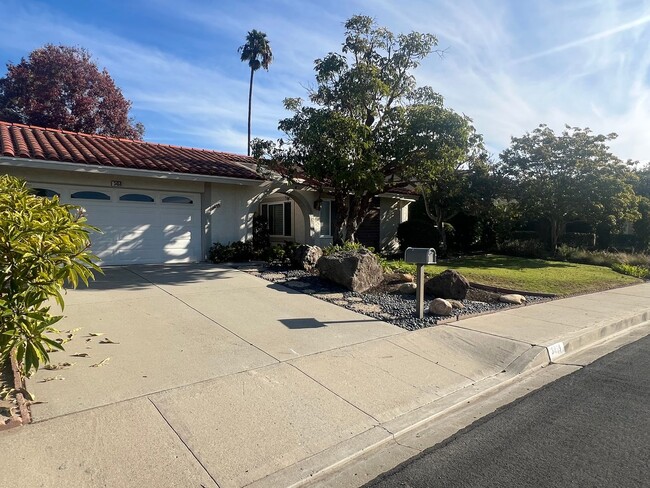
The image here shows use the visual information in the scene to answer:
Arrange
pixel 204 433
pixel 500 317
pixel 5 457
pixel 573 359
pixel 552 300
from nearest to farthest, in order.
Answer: pixel 5 457, pixel 204 433, pixel 573 359, pixel 500 317, pixel 552 300

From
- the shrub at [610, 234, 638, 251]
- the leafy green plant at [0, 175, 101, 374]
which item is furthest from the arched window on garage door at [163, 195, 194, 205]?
the shrub at [610, 234, 638, 251]

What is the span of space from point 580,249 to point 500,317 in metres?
15.4

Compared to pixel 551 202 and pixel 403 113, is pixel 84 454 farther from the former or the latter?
pixel 551 202

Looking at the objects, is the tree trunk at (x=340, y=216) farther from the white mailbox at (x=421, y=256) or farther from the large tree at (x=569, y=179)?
the large tree at (x=569, y=179)

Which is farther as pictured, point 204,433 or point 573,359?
point 573,359

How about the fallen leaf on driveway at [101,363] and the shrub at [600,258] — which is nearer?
the fallen leaf on driveway at [101,363]

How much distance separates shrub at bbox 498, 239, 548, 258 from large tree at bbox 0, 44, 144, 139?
83.7 ft

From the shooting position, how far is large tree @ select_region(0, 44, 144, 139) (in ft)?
82.5

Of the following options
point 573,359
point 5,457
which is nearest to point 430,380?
point 573,359

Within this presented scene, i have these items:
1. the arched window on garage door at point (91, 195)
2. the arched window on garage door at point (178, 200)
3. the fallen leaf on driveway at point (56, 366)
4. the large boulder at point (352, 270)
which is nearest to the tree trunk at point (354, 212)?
the large boulder at point (352, 270)

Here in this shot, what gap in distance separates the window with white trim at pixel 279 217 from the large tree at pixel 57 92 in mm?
15636

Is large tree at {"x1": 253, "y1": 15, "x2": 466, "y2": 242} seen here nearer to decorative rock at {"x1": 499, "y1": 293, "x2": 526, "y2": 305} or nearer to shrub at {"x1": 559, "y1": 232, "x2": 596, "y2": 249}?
decorative rock at {"x1": 499, "y1": 293, "x2": 526, "y2": 305}

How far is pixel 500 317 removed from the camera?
7879mm

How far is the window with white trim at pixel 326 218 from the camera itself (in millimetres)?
16953
